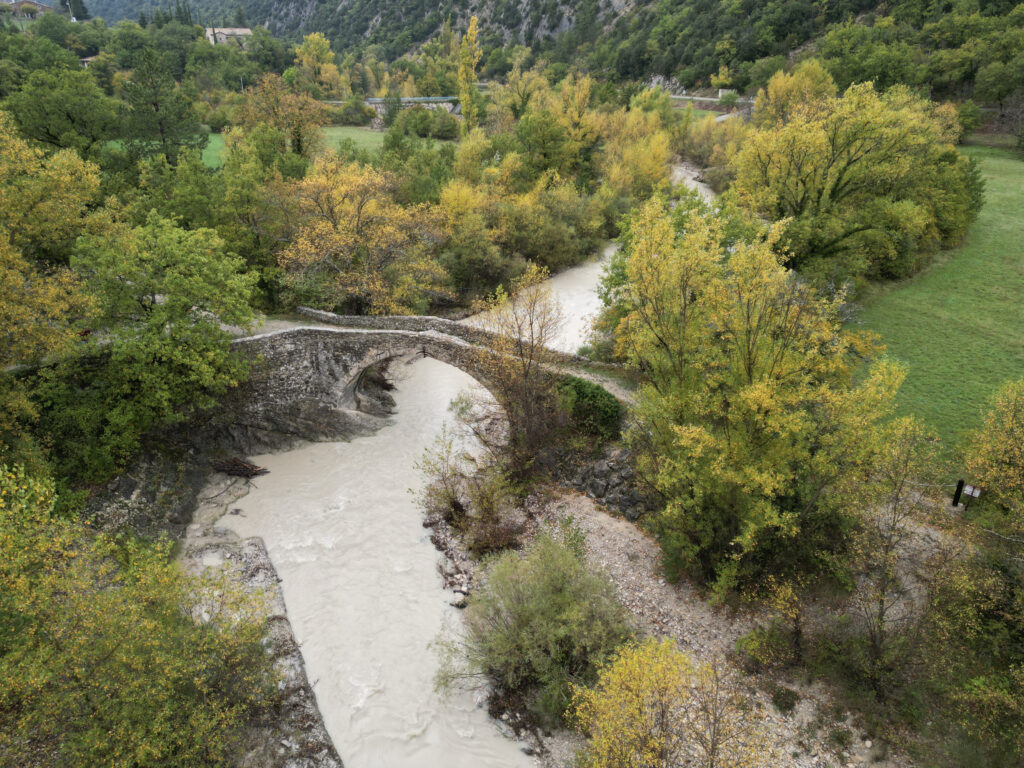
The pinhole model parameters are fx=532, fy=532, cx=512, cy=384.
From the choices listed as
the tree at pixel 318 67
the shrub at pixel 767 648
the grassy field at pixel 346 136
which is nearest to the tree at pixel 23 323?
the shrub at pixel 767 648

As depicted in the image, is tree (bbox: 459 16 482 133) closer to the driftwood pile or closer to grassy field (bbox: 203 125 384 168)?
grassy field (bbox: 203 125 384 168)

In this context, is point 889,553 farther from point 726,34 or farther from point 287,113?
point 726,34

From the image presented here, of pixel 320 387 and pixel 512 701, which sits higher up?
pixel 320 387

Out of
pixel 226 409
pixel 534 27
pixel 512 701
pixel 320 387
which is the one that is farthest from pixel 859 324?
pixel 534 27

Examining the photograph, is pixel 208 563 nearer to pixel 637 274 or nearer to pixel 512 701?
pixel 512 701

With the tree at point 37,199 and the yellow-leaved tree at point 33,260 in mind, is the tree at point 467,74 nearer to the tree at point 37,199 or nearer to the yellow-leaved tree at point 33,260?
the yellow-leaved tree at point 33,260

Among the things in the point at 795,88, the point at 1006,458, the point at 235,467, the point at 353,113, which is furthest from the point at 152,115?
the point at 795,88

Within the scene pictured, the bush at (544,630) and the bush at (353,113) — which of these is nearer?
the bush at (544,630)
